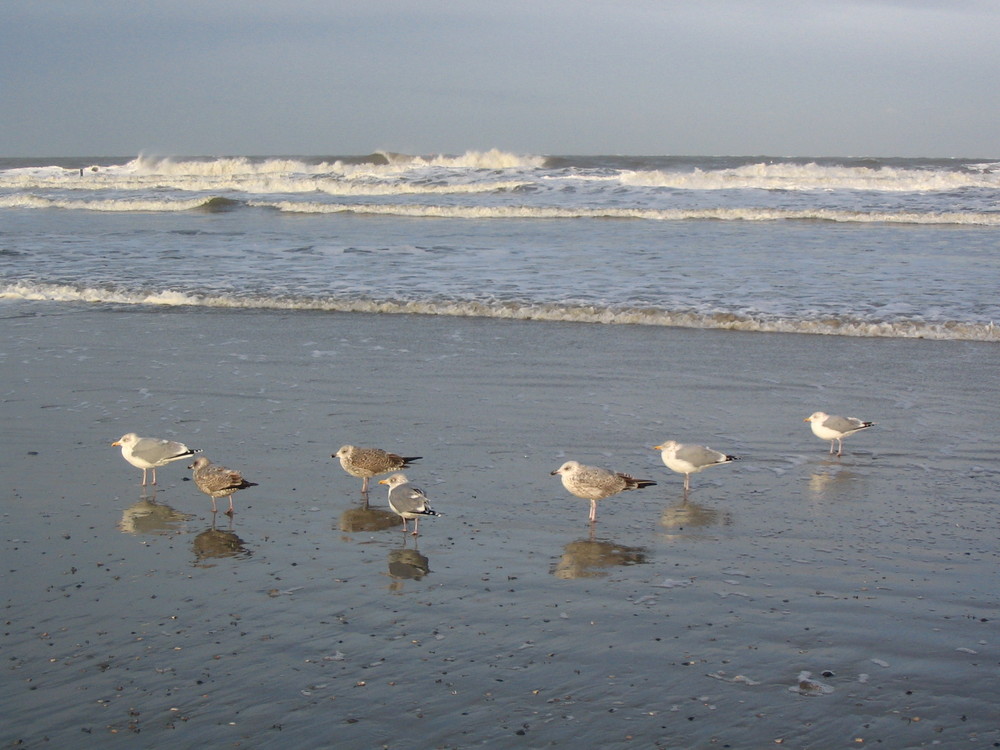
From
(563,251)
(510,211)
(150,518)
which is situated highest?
(510,211)

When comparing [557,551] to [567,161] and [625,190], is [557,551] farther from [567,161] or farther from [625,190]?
[567,161]

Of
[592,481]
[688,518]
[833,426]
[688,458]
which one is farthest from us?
[833,426]

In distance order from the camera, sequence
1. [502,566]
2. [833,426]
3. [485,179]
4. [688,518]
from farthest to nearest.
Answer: [485,179] → [833,426] → [688,518] → [502,566]

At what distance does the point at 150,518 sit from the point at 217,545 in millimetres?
684

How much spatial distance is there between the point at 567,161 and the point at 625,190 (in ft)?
87.0

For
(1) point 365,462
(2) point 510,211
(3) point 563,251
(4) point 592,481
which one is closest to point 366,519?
(1) point 365,462

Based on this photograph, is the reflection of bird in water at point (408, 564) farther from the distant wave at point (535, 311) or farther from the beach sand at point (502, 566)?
the distant wave at point (535, 311)

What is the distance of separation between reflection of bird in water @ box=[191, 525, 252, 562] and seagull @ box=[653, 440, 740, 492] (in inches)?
103

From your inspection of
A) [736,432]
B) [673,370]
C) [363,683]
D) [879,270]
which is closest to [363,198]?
[879,270]

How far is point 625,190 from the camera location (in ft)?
113

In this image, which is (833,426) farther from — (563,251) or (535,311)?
(563,251)

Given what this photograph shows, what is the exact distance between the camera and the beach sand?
3781mm

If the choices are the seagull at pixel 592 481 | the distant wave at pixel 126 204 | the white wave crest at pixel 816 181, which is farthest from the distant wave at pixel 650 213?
the seagull at pixel 592 481

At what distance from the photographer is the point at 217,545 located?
544 cm
